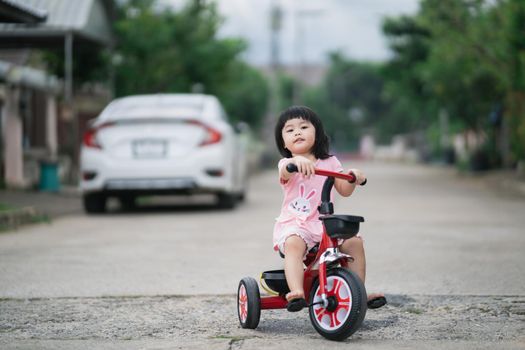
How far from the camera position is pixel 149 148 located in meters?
12.5

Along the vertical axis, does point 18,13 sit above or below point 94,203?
above

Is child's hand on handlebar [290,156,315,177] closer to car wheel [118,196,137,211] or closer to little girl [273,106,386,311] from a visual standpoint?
little girl [273,106,386,311]

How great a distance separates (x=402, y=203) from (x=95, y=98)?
15633mm

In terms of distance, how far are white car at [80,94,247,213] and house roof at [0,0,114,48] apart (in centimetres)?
447

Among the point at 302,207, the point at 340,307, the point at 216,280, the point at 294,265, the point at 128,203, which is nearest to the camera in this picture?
the point at 340,307

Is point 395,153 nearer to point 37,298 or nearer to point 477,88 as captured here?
point 477,88

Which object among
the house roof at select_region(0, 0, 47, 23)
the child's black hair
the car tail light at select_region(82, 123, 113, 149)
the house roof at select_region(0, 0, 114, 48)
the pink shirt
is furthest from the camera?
the house roof at select_region(0, 0, 114, 48)

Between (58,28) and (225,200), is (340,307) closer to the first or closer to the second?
(225,200)

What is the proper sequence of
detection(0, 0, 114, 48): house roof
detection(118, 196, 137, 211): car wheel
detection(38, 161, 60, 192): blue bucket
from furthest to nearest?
detection(38, 161, 60, 192): blue bucket → detection(0, 0, 114, 48): house roof → detection(118, 196, 137, 211): car wheel

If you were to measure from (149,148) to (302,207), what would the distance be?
774 centimetres

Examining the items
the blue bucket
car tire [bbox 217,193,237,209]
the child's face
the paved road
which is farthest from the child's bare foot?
the blue bucket

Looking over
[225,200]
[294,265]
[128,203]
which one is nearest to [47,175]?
[128,203]

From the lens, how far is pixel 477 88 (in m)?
28.4

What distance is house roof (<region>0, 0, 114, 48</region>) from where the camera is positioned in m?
16.9
